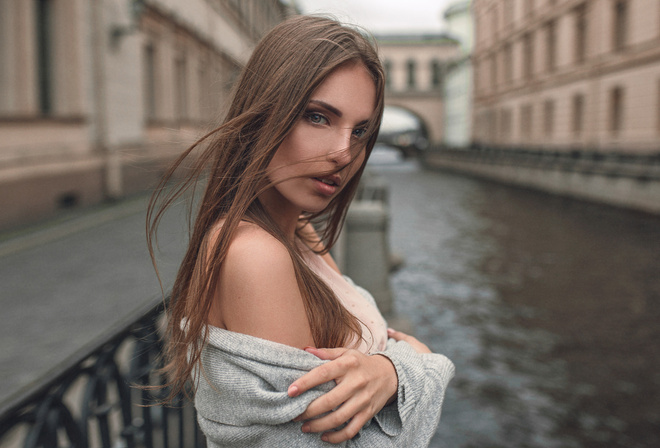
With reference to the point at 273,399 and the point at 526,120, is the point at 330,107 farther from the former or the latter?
the point at 526,120

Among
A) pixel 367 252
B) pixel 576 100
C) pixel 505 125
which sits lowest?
pixel 367 252

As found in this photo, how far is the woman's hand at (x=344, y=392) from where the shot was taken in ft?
3.83

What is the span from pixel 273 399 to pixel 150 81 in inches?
728

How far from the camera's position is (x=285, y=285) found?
1.16 m

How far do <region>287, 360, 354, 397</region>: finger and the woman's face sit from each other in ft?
1.14

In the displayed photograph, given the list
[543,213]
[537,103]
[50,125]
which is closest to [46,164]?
[50,125]

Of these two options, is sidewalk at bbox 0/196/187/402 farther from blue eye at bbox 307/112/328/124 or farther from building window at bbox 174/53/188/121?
building window at bbox 174/53/188/121

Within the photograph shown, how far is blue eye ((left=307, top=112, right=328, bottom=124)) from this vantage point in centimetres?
129

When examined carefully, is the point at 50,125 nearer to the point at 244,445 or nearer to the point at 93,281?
the point at 93,281

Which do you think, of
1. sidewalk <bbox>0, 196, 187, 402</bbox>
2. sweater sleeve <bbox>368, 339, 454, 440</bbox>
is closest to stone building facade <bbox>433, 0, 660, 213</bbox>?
sidewalk <bbox>0, 196, 187, 402</bbox>

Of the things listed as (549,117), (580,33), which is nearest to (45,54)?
(580,33)

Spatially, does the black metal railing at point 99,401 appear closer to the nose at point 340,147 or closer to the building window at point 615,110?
the nose at point 340,147

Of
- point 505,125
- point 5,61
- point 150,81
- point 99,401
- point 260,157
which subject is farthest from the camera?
point 505,125

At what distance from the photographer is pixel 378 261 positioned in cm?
647
